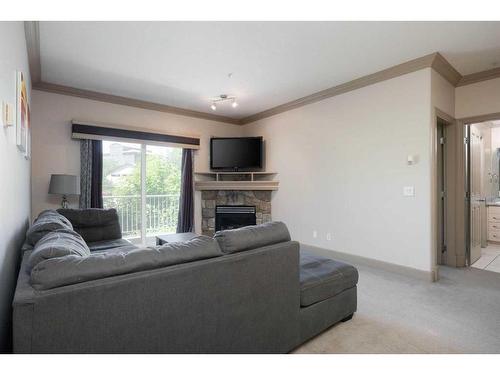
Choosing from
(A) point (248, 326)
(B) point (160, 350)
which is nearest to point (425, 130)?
(A) point (248, 326)

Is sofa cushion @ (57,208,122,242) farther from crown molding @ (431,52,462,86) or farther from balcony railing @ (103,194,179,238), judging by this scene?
crown molding @ (431,52,462,86)

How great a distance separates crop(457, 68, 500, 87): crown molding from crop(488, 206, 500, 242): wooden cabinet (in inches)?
109

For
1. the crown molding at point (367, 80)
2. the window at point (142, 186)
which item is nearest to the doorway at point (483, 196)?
the crown molding at point (367, 80)

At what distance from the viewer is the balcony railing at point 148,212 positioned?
4.67 m

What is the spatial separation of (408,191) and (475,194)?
5.15 feet

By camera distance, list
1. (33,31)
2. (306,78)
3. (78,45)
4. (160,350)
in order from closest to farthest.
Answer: (160,350), (33,31), (78,45), (306,78)

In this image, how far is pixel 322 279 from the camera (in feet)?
6.73

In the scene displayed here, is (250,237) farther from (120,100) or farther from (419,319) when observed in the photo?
(120,100)

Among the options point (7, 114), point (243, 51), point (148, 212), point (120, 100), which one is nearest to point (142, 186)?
point (148, 212)

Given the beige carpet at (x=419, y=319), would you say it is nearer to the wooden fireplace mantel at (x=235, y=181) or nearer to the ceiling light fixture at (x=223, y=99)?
the wooden fireplace mantel at (x=235, y=181)

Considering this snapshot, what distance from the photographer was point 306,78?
3.76m

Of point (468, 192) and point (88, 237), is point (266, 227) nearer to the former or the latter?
point (88, 237)

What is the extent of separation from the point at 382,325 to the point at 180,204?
392 cm

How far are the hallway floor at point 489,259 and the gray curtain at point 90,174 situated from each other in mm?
5595
